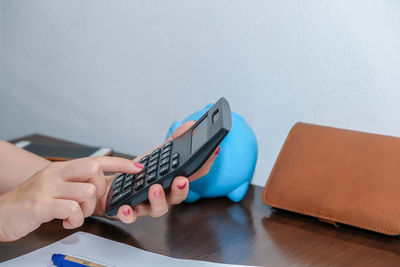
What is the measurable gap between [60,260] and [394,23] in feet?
1.68

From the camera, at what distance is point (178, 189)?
1.69 ft

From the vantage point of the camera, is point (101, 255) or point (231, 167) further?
point (231, 167)

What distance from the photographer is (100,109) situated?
3.22ft

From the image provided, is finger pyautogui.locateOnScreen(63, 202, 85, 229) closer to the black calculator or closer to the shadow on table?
the black calculator

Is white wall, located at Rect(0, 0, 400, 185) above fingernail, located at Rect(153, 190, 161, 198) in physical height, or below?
above

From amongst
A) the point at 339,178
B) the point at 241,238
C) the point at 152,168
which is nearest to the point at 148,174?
the point at 152,168

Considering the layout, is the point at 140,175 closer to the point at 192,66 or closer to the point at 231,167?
the point at 231,167

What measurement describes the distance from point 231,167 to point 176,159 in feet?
0.60

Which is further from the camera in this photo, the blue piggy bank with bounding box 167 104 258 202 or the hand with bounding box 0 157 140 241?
the blue piggy bank with bounding box 167 104 258 202

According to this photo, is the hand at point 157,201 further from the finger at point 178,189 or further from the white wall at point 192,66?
the white wall at point 192,66

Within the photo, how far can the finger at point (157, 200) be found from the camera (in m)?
0.51

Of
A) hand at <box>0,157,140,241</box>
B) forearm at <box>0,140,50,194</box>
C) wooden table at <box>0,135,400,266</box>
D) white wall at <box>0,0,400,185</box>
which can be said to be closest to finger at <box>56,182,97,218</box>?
hand at <box>0,157,140,241</box>

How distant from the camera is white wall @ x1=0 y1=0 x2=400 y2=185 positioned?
0.66 metres

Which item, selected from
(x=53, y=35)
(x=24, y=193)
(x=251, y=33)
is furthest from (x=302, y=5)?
(x=53, y=35)
